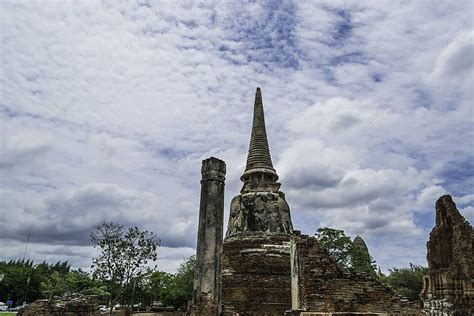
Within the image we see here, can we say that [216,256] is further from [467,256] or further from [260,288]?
[467,256]

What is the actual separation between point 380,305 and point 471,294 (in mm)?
5428

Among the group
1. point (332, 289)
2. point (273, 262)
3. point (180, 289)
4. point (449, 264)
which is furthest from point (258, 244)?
point (180, 289)

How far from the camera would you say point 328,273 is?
14938mm

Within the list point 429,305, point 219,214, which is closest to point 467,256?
point 429,305

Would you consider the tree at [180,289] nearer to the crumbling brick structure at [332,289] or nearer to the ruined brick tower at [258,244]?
the ruined brick tower at [258,244]

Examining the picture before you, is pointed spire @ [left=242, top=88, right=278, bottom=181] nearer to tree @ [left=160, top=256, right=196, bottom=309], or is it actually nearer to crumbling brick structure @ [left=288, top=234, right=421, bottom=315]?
crumbling brick structure @ [left=288, top=234, right=421, bottom=315]

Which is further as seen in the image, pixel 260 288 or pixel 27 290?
pixel 27 290

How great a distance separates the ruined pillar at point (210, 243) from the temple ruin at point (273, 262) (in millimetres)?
21

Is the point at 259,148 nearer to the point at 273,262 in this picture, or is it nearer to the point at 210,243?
the point at 273,262

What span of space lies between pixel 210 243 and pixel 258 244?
1065cm

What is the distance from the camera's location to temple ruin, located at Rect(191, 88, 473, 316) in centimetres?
984

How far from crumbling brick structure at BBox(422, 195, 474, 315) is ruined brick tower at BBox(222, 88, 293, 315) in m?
6.50

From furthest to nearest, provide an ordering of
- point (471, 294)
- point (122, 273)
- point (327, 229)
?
1. point (327, 229)
2. point (122, 273)
3. point (471, 294)

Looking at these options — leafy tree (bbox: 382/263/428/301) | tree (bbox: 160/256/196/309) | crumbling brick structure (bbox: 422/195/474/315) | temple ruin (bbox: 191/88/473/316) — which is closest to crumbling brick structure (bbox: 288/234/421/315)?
temple ruin (bbox: 191/88/473/316)
